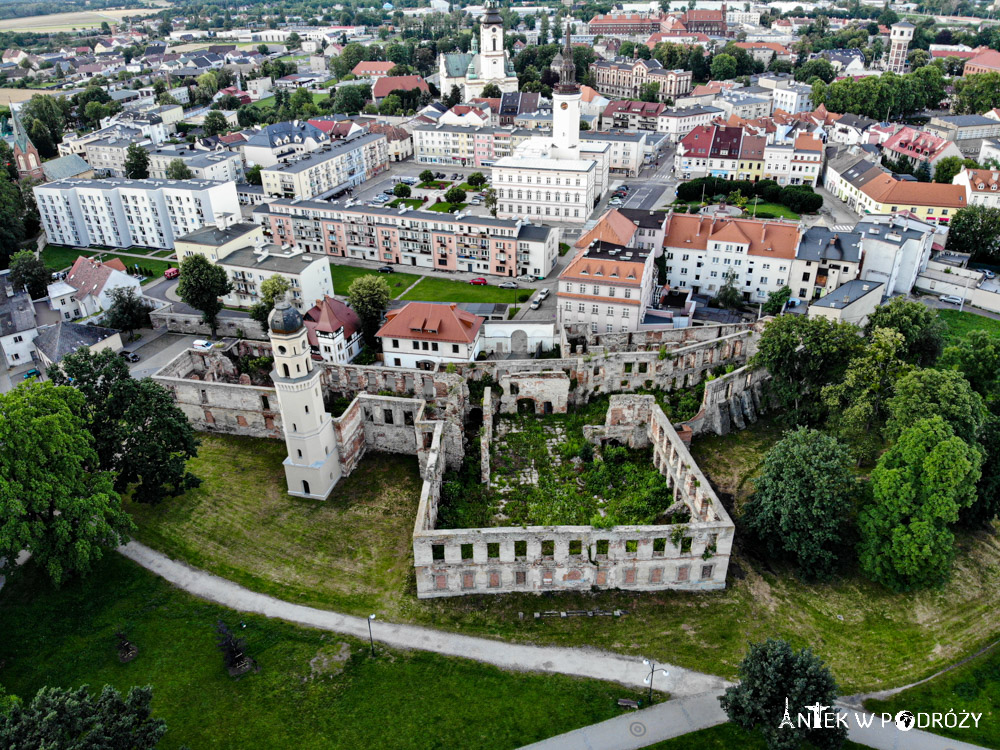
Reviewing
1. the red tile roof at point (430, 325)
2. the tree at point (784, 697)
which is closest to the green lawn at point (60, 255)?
the red tile roof at point (430, 325)

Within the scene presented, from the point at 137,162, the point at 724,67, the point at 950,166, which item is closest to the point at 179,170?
the point at 137,162

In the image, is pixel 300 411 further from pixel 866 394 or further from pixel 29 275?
pixel 29 275

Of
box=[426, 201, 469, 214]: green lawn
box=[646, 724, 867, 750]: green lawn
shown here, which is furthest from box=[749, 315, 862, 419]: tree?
box=[426, 201, 469, 214]: green lawn

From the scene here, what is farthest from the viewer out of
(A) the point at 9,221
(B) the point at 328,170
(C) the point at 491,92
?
(C) the point at 491,92

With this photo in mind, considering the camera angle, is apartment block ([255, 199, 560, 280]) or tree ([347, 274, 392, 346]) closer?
tree ([347, 274, 392, 346])

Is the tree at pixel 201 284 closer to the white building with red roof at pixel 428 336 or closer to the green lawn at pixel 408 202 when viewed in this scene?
the white building with red roof at pixel 428 336

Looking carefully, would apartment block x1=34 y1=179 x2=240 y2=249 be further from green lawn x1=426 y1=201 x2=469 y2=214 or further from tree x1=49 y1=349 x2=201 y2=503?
tree x1=49 y1=349 x2=201 y2=503
